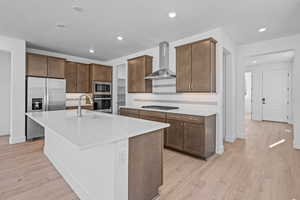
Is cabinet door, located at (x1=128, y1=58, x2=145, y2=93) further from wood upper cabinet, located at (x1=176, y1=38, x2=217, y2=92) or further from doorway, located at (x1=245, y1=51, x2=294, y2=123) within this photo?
doorway, located at (x1=245, y1=51, x2=294, y2=123)

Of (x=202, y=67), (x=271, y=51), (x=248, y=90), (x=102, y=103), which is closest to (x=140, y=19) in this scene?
(x=202, y=67)

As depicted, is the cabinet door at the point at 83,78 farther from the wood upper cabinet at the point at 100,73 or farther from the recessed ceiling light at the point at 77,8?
the recessed ceiling light at the point at 77,8

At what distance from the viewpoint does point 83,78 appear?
5.39 meters

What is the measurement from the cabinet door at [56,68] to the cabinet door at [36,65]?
0.13m

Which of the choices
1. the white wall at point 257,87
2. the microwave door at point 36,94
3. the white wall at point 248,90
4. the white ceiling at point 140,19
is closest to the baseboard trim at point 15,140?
the microwave door at point 36,94

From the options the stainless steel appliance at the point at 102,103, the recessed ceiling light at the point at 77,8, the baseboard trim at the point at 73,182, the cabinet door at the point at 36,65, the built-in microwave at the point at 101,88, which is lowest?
the baseboard trim at the point at 73,182

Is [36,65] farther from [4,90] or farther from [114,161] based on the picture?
[114,161]

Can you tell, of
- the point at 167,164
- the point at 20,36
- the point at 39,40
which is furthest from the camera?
the point at 39,40

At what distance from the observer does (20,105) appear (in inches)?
150

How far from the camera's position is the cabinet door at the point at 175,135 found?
3.07 meters

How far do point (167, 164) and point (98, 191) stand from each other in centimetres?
146

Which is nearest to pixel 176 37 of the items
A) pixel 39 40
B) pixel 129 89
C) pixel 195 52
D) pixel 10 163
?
pixel 195 52

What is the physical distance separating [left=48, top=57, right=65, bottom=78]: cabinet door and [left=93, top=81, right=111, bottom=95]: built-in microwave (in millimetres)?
1163

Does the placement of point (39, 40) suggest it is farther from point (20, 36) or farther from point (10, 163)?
point (10, 163)
